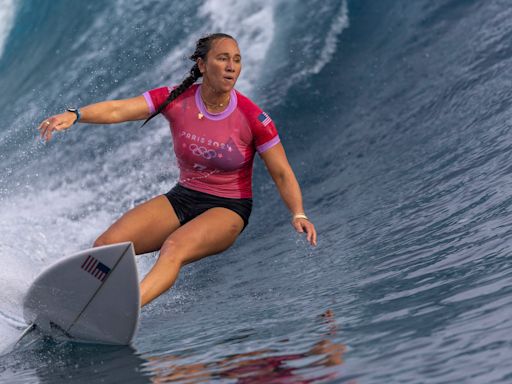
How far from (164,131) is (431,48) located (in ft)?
9.91

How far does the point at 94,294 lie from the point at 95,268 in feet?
0.48

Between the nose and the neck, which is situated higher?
the nose

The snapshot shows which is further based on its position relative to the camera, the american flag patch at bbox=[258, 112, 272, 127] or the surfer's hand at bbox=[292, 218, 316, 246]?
the american flag patch at bbox=[258, 112, 272, 127]

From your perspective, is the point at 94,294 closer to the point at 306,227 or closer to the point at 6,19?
the point at 306,227

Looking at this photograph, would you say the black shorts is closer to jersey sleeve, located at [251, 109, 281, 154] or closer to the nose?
jersey sleeve, located at [251, 109, 281, 154]

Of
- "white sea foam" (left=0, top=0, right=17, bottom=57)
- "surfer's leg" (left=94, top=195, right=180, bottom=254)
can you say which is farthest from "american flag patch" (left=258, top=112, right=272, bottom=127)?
"white sea foam" (left=0, top=0, right=17, bottom=57)

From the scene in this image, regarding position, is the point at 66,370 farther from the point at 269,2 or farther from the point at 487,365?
the point at 269,2

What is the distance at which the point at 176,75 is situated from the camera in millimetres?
11617

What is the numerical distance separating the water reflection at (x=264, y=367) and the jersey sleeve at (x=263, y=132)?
131 centimetres

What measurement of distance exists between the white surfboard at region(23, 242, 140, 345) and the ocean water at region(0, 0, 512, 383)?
9cm

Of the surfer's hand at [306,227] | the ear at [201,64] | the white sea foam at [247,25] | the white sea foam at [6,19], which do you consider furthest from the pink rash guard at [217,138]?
the white sea foam at [6,19]

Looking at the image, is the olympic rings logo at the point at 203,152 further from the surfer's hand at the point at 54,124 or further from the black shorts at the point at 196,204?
→ the surfer's hand at the point at 54,124

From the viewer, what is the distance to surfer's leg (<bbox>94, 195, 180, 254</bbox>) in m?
4.78

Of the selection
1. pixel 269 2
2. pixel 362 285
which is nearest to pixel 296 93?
pixel 269 2
